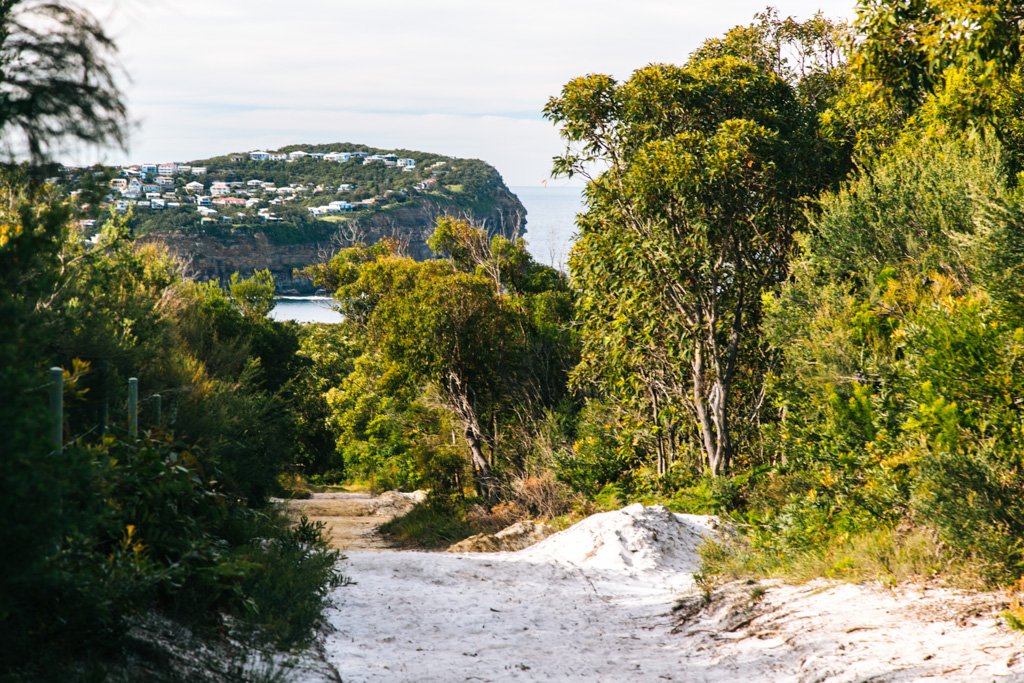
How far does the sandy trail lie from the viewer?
681 centimetres

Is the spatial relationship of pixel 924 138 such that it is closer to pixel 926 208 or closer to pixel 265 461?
pixel 926 208

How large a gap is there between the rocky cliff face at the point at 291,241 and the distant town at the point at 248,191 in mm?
1856

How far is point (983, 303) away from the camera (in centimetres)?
891

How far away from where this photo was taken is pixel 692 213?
51.0 feet

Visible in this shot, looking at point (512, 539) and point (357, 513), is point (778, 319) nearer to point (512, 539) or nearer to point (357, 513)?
point (512, 539)

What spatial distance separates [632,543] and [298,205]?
223ft

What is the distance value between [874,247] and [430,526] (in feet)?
41.0

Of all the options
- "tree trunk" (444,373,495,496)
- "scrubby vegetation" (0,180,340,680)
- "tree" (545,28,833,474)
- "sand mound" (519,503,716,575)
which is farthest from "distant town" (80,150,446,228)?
"scrubby vegetation" (0,180,340,680)

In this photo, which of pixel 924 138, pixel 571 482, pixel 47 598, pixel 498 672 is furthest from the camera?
pixel 571 482

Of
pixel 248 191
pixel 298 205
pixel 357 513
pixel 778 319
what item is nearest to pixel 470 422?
pixel 357 513

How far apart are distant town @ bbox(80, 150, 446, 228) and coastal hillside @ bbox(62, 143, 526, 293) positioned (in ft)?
0.42

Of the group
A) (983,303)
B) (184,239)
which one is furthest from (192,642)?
(184,239)

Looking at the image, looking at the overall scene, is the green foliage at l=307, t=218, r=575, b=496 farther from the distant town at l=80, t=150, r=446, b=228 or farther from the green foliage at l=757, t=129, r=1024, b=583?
the distant town at l=80, t=150, r=446, b=228

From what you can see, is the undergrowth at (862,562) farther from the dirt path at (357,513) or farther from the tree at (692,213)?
the dirt path at (357,513)
